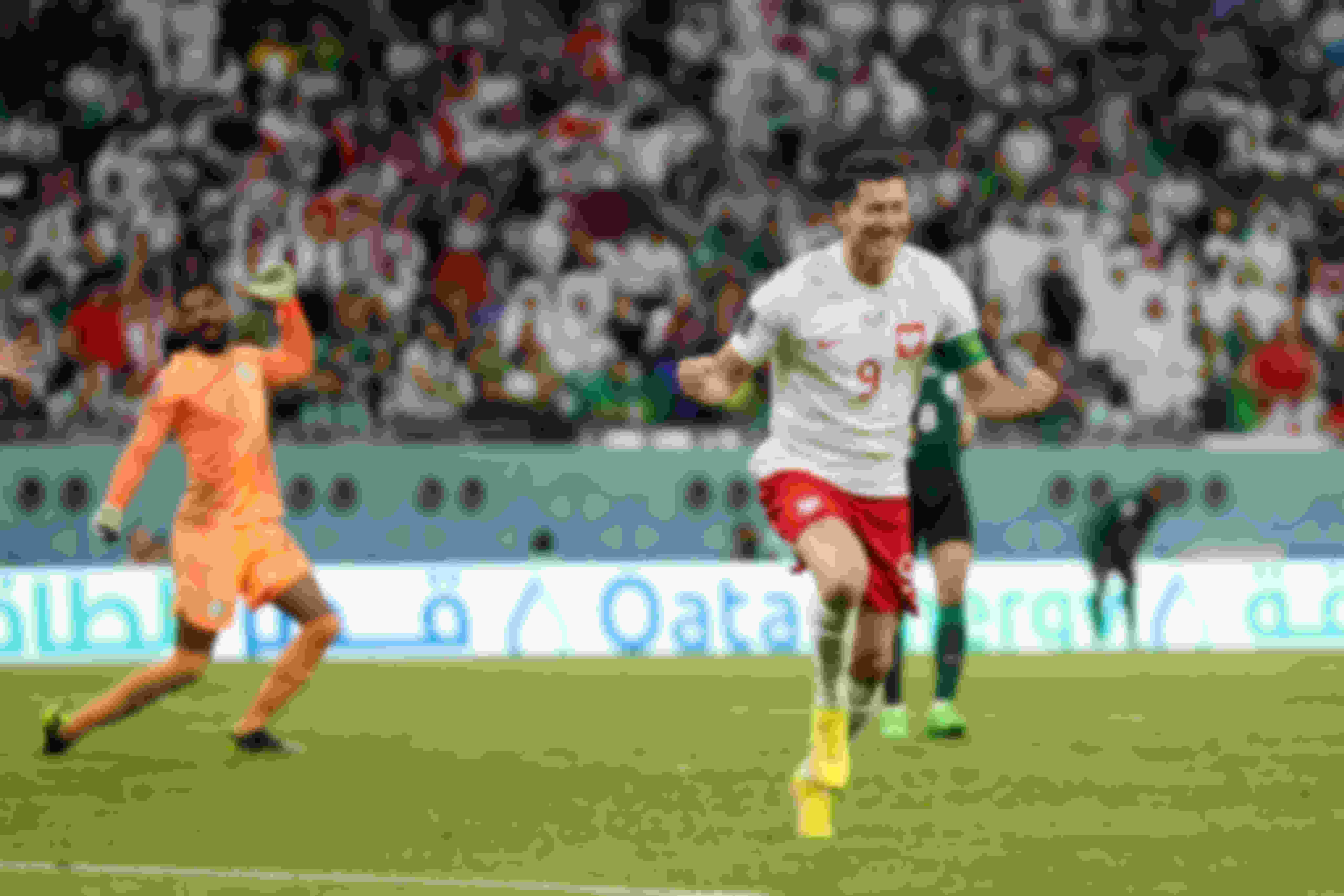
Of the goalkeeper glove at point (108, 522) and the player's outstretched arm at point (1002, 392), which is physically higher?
the player's outstretched arm at point (1002, 392)

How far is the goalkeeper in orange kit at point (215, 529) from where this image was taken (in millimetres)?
10664

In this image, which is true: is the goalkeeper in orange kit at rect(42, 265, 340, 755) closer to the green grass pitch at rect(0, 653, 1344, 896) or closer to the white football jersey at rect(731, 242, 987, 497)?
the green grass pitch at rect(0, 653, 1344, 896)

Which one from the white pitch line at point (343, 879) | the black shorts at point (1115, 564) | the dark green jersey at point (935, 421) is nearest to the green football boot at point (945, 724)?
A: the dark green jersey at point (935, 421)

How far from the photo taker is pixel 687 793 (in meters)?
9.29

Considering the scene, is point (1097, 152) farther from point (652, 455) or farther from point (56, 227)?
point (56, 227)

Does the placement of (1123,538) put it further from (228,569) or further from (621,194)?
(228,569)

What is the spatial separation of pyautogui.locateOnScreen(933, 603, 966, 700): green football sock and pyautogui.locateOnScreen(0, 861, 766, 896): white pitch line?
5111 mm

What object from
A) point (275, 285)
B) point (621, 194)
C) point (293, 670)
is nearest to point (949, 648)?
point (293, 670)

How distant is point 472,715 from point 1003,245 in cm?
1255

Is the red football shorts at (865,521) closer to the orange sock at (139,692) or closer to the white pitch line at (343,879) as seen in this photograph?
the white pitch line at (343,879)

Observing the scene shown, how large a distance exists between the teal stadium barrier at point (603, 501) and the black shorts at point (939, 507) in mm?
10705

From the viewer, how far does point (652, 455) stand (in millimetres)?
22688

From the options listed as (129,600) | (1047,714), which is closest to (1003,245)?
(129,600)

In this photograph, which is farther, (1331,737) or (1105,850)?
(1331,737)
